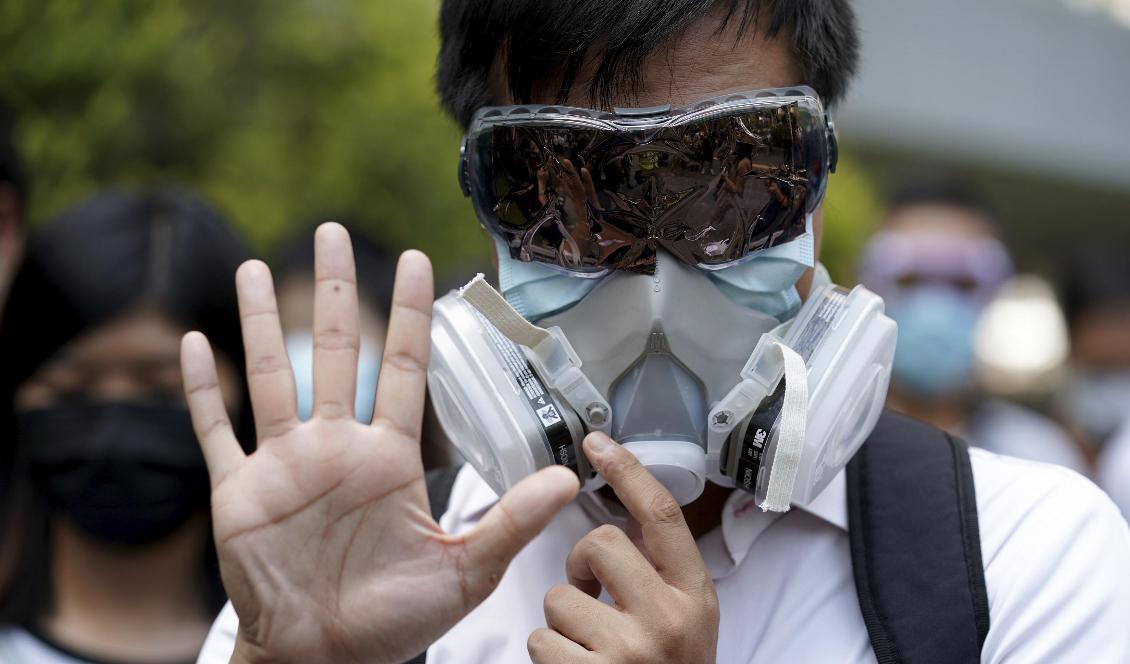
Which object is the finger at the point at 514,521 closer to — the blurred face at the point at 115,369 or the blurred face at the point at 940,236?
the blurred face at the point at 115,369

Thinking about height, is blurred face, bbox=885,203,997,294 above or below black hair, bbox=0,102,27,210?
below

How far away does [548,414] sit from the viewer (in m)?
1.93

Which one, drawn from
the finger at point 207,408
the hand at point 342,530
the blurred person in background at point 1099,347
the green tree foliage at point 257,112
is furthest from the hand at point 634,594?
the green tree foliage at point 257,112

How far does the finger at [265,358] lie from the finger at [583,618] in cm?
48

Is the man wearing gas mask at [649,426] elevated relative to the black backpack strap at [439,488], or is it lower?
elevated

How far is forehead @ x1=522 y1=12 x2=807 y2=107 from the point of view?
1902 millimetres

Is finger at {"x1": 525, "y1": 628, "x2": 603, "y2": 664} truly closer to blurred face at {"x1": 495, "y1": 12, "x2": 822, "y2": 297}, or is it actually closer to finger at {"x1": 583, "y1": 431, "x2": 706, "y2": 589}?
finger at {"x1": 583, "y1": 431, "x2": 706, "y2": 589}

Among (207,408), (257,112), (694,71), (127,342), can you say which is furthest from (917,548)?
(257,112)

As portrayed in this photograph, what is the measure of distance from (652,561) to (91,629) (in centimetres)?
204

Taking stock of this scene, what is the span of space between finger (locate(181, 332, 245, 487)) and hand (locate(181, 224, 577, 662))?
16 millimetres

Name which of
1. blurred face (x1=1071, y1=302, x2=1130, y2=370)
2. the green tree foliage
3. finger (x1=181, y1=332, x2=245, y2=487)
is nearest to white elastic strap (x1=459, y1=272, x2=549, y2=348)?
finger (x1=181, y1=332, x2=245, y2=487)

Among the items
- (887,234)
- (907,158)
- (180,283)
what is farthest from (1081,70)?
(180,283)

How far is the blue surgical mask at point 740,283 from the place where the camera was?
1.96 m

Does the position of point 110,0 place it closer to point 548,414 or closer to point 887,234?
point 887,234
